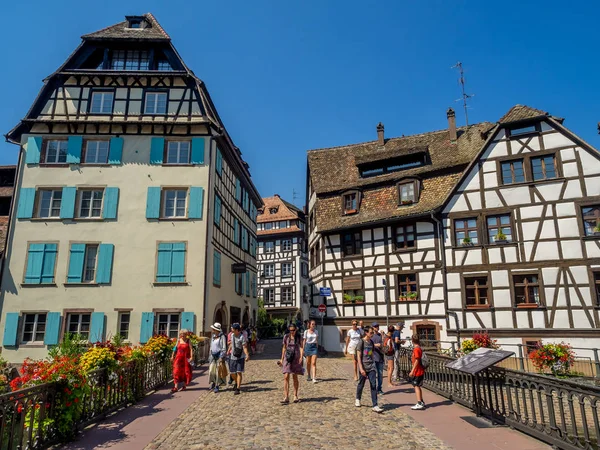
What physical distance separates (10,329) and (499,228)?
74.0 ft

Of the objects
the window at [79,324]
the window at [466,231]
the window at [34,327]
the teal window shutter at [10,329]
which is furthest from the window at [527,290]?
the teal window shutter at [10,329]

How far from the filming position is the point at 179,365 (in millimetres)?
11336

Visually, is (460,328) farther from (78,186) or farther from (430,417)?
(78,186)

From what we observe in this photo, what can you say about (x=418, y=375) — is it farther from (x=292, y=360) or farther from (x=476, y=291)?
(x=476, y=291)

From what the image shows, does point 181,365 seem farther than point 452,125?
No

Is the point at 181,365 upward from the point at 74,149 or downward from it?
downward

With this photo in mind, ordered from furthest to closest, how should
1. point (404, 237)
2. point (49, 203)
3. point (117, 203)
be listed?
1. point (404, 237)
2. point (49, 203)
3. point (117, 203)

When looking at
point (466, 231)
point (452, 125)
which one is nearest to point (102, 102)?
point (452, 125)

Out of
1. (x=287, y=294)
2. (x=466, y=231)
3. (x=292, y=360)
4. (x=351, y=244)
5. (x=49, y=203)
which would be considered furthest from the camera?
(x=287, y=294)

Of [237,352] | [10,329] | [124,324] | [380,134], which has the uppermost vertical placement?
[380,134]

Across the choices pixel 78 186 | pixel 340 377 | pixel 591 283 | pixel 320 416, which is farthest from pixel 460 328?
pixel 78 186

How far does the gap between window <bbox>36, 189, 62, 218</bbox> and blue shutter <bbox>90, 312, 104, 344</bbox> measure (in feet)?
17.9

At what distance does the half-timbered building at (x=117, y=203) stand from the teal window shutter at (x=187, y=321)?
5cm

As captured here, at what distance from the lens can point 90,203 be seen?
20.5 meters
